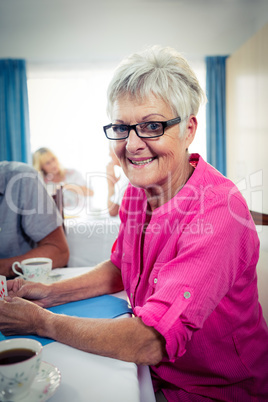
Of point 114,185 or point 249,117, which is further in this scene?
point 249,117

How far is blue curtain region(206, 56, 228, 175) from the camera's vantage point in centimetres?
575

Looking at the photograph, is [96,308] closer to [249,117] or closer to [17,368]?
[17,368]

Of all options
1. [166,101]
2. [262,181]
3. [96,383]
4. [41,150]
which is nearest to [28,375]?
[96,383]

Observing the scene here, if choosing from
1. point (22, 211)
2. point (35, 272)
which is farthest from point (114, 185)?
point (35, 272)

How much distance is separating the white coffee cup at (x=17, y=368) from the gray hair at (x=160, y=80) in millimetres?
658

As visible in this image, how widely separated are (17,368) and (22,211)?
113 centimetres

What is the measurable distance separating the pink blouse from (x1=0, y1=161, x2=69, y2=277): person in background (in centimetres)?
60

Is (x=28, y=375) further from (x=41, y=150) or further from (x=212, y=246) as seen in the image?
(x=41, y=150)

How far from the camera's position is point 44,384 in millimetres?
595

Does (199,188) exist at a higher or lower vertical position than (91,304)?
higher

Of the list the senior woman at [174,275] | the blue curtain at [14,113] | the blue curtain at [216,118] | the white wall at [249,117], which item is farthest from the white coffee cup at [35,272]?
the blue curtain at [216,118]

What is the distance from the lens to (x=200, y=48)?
219 inches

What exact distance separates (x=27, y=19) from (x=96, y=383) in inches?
219

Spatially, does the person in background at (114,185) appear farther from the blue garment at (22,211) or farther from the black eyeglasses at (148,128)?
the black eyeglasses at (148,128)
